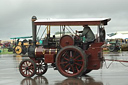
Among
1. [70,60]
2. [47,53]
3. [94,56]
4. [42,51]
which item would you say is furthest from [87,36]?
[42,51]

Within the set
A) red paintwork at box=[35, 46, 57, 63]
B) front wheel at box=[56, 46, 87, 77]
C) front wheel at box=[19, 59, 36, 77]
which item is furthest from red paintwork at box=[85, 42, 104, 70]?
front wheel at box=[19, 59, 36, 77]

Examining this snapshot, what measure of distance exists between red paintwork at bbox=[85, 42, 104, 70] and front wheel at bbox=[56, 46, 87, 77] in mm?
309

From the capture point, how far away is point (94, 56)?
883cm

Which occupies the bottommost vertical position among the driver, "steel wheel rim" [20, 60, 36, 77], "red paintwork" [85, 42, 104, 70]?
"steel wheel rim" [20, 60, 36, 77]

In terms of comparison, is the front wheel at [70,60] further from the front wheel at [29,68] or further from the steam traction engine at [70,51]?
the front wheel at [29,68]

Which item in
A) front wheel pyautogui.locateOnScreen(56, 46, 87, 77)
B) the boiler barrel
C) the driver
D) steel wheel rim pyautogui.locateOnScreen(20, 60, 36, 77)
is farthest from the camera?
steel wheel rim pyautogui.locateOnScreen(20, 60, 36, 77)

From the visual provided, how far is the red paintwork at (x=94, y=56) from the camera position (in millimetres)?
8797

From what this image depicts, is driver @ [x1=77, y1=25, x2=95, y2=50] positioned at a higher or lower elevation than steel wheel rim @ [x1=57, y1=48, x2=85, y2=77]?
higher

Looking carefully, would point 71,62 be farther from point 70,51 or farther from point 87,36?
point 87,36

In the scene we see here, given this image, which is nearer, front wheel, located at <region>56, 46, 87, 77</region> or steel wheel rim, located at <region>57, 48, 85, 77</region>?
front wheel, located at <region>56, 46, 87, 77</region>

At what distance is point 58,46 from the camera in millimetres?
9320

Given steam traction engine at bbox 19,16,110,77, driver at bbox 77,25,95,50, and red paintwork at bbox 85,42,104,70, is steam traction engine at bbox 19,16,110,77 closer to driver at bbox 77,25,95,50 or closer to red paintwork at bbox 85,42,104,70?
red paintwork at bbox 85,42,104,70

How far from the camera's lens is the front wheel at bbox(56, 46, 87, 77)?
28.3 feet

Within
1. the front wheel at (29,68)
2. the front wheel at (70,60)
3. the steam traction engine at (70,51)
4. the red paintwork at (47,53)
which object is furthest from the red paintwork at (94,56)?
the front wheel at (29,68)
